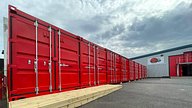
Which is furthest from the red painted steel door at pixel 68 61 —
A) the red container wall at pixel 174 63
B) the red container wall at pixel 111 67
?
the red container wall at pixel 174 63

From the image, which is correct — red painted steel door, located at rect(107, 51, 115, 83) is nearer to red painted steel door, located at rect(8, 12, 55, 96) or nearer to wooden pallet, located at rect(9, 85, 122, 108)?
wooden pallet, located at rect(9, 85, 122, 108)

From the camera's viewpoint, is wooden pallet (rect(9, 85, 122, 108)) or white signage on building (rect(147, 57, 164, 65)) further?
white signage on building (rect(147, 57, 164, 65))

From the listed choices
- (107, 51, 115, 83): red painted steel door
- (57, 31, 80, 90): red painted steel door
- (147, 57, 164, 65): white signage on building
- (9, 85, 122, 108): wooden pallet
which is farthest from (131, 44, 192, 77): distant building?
(57, 31, 80, 90): red painted steel door

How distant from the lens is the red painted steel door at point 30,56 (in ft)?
13.8

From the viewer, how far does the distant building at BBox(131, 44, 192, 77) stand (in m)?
36.6

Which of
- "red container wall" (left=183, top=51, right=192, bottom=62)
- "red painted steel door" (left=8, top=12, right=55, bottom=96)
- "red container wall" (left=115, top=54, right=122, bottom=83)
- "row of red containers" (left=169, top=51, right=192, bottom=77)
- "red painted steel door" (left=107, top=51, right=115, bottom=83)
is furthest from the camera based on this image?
"row of red containers" (left=169, top=51, right=192, bottom=77)

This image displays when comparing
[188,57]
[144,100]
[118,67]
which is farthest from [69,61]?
[188,57]

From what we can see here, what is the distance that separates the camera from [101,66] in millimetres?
9828

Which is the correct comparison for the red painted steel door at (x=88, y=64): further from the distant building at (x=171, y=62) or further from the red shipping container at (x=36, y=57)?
the distant building at (x=171, y=62)

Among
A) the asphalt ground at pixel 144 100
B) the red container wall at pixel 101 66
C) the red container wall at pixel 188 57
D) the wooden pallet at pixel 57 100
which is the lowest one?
the asphalt ground at pixel 144 100

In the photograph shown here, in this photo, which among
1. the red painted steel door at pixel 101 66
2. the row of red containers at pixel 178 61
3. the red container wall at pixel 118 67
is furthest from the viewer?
the row of red containers at pixel 178 61

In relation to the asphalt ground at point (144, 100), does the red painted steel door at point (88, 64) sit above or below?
above

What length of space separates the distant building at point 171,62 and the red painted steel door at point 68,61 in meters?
34.7

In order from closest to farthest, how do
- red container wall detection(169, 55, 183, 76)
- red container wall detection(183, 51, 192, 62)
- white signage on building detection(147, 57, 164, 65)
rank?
red container wall detection(183, 51, 192, 62) → red container wall detection(169, 55, 183, 76) → white signage on building detection(147, 57, 164, 65)
